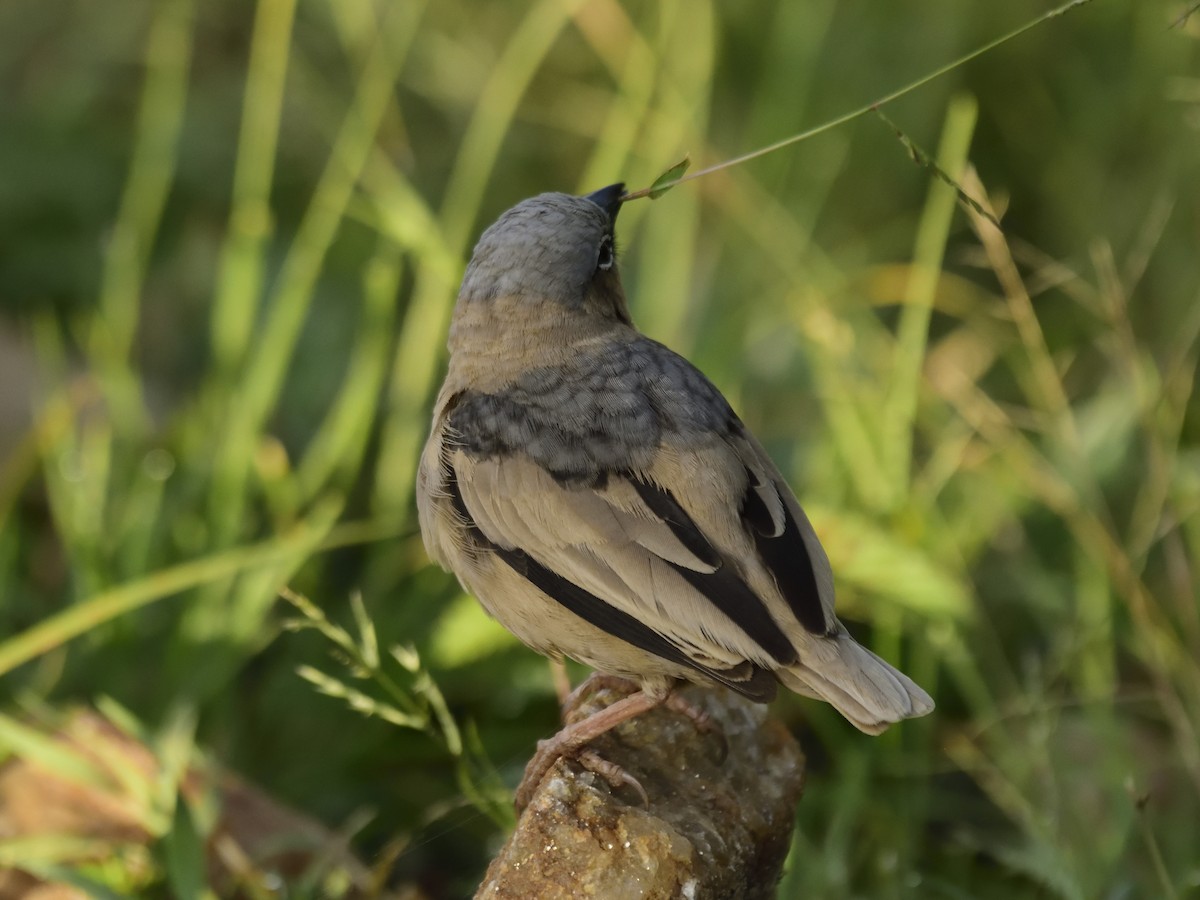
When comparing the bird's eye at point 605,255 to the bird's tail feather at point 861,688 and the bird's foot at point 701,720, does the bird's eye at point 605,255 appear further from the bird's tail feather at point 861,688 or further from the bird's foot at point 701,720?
the bird's tail feather at point 861,688

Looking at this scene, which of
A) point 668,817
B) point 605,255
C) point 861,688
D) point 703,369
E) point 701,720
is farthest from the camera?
point 703,369

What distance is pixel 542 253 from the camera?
357 cm

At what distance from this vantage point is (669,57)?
636 centimetres

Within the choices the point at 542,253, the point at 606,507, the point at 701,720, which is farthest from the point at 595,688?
the point at 542,253

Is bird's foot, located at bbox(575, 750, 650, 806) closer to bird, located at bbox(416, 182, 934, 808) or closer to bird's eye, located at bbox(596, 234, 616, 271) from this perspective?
bird, located at bbox(416, 182, 934, 808)

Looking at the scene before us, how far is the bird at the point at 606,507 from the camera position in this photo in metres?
2.97

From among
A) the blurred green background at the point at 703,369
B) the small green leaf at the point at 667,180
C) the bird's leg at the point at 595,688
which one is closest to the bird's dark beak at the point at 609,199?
the small green leaf at the point at 667,180

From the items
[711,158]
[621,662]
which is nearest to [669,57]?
[711,158]

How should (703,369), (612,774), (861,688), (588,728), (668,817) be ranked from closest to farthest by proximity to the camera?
1. (861,688)
2. (668,817)
3. (612,774)
4. (588,728)
5. (703,369)

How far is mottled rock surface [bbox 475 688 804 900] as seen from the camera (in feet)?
9.33

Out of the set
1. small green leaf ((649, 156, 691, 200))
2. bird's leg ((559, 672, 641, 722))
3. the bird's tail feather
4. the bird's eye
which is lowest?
bird's leg ((559, 672, 641, 722))

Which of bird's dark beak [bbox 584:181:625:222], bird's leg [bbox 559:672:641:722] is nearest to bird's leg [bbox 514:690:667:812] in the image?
bird's leg [bbox 559:672:641:722]

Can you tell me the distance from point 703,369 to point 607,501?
1.91 metres

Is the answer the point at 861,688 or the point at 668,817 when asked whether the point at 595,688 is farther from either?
the point at 861,688
